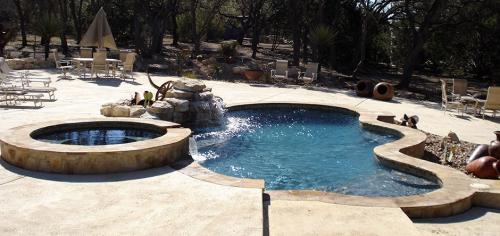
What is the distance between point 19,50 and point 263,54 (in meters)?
13.7

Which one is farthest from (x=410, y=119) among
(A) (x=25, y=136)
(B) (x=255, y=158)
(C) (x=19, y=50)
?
(C) (x=19, y=50)

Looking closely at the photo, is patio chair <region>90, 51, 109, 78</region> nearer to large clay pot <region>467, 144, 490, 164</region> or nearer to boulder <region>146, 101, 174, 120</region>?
boulder <region>146, 101, 174, 120</region>

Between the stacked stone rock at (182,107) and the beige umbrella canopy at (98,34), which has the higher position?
the beige umbrella canopy at (98,34)

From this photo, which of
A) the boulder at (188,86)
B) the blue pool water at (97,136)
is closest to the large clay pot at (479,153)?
the blue pool water at (97,136)

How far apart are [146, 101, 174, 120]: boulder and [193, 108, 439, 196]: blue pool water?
700 mm

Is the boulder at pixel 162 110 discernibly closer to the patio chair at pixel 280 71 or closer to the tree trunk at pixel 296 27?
the patio chair at pixel 280 71

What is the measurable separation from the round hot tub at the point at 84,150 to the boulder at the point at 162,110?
184cm

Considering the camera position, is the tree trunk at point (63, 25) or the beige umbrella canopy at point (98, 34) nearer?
the beige umbrella canopy at point (98, 34)

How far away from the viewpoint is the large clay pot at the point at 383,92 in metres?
14.9

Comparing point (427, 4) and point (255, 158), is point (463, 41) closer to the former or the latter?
point (427, 4)

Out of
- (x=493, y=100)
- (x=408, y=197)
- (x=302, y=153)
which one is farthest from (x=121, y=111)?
(x=493, y=100)

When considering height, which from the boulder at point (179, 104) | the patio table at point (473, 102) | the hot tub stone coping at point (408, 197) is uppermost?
the patio table at point (473, 102)

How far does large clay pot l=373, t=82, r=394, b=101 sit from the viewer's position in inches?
588

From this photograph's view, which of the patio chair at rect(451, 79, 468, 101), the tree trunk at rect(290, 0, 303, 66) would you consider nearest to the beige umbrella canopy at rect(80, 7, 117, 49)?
the tree trunk at rect(290, 0, 303, 66)
